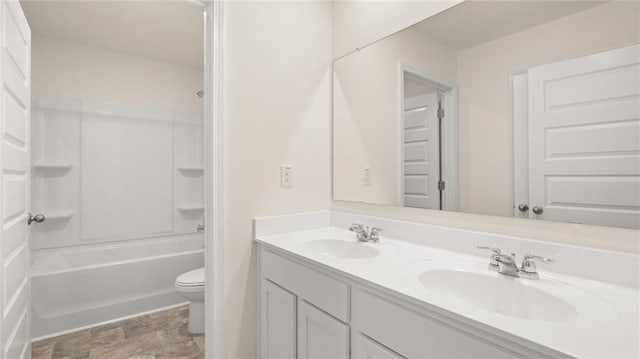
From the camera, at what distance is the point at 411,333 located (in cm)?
85

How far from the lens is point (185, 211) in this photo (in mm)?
3197

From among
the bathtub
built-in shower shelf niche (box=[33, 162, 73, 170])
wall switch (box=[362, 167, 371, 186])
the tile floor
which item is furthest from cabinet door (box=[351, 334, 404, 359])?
built-in shower shelf niche (box=[33, 162, 73, 170])

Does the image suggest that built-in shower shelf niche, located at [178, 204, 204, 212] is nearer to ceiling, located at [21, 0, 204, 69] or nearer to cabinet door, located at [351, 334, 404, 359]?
A: ceiling, located at [21, 0, 204, 69]

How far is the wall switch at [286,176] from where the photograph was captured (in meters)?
1.70

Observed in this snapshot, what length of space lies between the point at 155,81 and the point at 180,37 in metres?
0.72

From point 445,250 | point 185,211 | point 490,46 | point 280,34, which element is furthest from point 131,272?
point 490,46

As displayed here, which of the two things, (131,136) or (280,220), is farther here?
(131,136)

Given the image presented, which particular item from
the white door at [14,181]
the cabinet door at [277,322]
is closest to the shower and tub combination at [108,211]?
the white door at [14,181]

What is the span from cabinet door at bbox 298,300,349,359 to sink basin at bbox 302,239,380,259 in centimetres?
33

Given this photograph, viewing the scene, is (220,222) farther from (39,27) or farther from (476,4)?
(39,27)

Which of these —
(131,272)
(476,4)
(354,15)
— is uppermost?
(354,15)

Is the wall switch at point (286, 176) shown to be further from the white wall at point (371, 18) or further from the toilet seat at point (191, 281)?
the toilet seat at point (191, 281)

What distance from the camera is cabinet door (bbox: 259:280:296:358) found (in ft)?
4.34

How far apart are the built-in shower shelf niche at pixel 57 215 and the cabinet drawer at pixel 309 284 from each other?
2.15 metres
